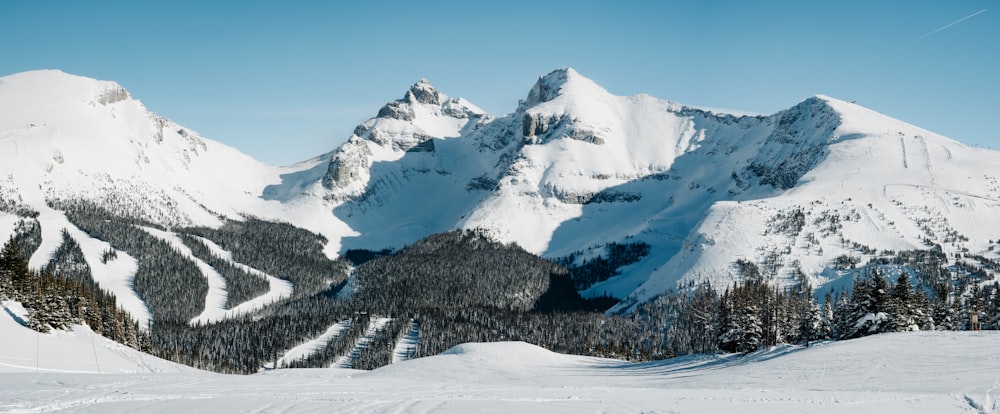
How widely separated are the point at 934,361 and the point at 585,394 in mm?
30445

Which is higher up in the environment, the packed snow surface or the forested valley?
the forested valley

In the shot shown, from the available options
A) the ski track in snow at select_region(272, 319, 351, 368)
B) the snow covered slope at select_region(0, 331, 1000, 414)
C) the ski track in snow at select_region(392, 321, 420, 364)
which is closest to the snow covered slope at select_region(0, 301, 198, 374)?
the snow covered slope at select_region(0, 331, 1000, 414)

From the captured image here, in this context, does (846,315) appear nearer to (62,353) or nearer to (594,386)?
(594,386)

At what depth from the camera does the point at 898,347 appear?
60938 mm

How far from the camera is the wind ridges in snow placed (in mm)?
152625

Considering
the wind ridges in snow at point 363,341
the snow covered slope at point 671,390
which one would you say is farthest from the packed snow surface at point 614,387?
the wind ridges in snow at point 363,341

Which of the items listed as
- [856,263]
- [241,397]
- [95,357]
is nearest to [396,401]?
[241,397]

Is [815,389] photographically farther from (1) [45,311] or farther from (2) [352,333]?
(2) [352,333]

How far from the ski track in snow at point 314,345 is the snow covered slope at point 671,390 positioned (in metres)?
97.5

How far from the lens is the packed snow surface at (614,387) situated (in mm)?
35906

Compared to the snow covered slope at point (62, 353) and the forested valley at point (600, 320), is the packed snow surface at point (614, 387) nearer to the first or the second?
the snow covered slope at point (62, 353)

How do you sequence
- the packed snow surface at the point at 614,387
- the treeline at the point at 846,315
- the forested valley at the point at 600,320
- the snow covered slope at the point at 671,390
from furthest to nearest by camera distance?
the forested valley at the point at 600,320 → the treeline at the point at 846,315 → the packed snow surface at the point at 614,387 → the snow covered slope at the point at 671,390

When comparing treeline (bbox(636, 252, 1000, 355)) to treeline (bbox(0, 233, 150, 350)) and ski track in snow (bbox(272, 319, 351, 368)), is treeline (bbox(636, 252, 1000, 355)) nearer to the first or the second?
treeline (bbox(0, 233, 150, 350))

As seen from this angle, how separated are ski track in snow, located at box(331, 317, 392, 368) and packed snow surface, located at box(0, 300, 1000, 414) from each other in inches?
3055
